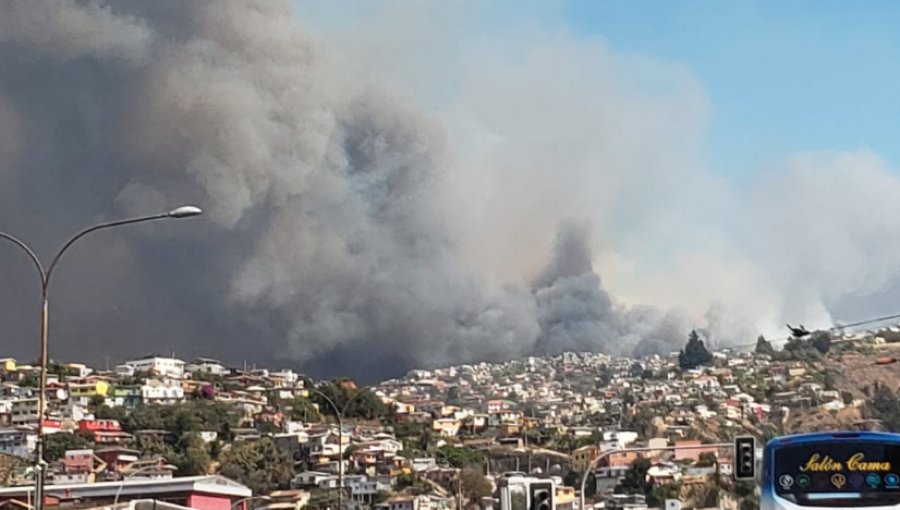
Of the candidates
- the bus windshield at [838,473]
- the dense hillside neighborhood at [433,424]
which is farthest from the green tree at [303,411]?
the bus windshield at [838,473]

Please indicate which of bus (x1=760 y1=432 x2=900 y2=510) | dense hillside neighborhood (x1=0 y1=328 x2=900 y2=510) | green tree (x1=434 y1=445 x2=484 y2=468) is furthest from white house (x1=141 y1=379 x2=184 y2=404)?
bus (x1=760 y1=432 x2=900 y2=510)

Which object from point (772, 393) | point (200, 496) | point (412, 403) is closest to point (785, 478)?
point (200, 496)

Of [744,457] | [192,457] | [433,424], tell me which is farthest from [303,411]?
[744,457]

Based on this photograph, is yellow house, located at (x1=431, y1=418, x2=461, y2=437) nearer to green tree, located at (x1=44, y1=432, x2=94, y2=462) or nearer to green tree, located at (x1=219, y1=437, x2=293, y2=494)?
green tree, located at (x1=219, y1=437, x2=293, y2=494)

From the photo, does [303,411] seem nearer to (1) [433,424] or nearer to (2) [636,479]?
(1) [433,424]

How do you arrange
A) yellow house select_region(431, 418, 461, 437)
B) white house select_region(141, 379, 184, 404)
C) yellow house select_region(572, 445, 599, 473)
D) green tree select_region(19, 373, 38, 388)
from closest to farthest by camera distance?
yellow house select_region(572, 445, 599, 473) → yellow house select_region(431, 418, 461, 437) → white house select_region(141, 379, 184, 404) → green tree select_region(19, 373, 38, 388)

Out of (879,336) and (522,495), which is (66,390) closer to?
(879,336)

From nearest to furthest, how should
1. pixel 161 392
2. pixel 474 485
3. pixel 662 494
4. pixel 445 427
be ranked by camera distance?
pixel 662 494
pixel 474 485
pixel 445 427
pixel 161 392
